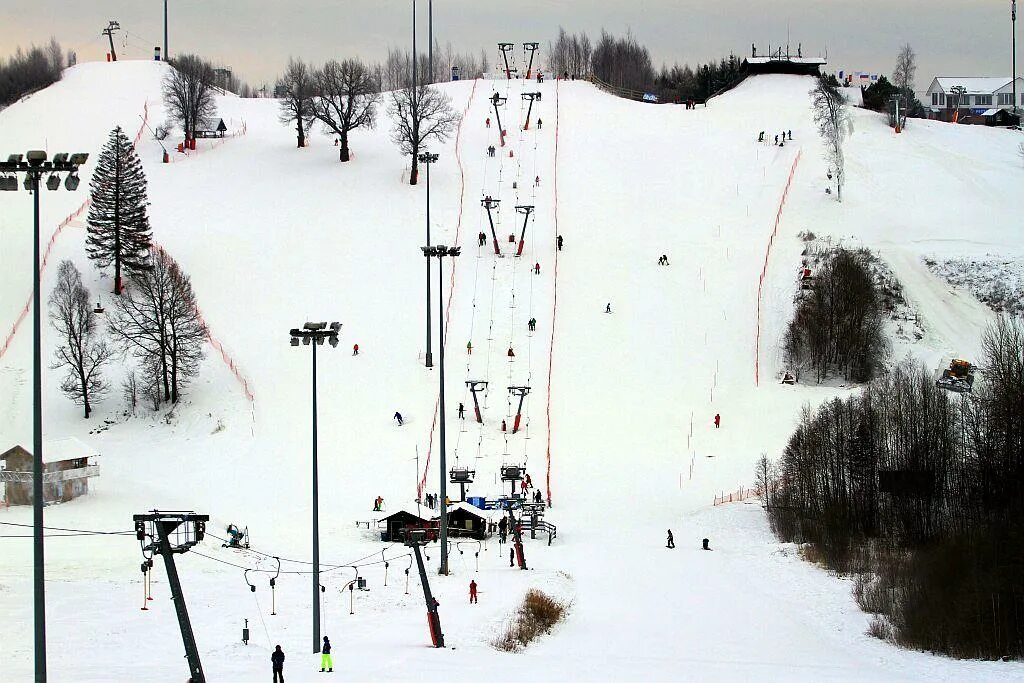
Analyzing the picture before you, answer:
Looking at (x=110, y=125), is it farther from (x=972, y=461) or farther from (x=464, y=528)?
(x=972, y=461)

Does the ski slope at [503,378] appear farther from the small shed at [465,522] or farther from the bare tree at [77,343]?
the small shed at [465,522]

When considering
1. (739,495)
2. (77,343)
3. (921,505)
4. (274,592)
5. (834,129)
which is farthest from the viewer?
(834,129)

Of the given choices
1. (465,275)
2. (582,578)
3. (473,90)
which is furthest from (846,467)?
(473,90)

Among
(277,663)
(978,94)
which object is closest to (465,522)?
(277,663)

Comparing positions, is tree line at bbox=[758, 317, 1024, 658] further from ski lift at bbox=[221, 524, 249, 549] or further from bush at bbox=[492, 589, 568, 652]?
ski lift at bbox=[221, 524, 249, 549]

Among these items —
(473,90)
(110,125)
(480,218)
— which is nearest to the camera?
(480,218)

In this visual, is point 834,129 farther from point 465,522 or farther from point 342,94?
point 465,522

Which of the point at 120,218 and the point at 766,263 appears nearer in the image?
the point at 120,218
